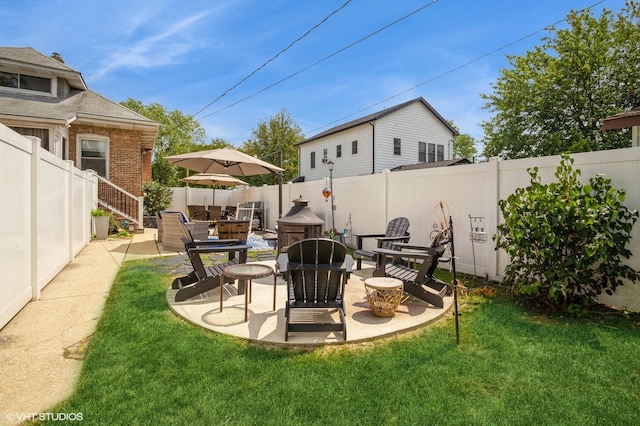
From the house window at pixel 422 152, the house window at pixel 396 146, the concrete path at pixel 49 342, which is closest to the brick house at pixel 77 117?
the concrete path at pixel 49 342

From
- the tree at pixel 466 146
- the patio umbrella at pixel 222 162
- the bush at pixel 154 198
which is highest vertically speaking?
the tree at pixel 466 146

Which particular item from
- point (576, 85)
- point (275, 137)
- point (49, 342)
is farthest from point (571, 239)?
point (275, 137)

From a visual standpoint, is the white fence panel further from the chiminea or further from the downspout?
the downspout

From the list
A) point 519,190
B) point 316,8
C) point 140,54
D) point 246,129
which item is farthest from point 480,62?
point 246,129

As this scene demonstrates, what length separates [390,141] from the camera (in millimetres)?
18828

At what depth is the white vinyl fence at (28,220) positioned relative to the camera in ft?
11.0

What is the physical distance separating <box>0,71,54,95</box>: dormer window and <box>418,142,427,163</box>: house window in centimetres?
1765

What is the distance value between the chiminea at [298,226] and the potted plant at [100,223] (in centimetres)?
644

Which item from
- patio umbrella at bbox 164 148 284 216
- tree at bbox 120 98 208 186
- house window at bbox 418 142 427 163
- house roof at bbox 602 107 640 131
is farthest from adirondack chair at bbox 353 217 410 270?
tree at bbox 120 98 208 186

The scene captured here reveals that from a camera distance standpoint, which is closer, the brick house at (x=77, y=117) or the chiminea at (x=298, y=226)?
the chiminea at (x=298, y=226)

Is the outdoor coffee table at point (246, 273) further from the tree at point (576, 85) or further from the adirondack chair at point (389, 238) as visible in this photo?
the tree at point (576, 85)

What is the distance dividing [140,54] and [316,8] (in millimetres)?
8721

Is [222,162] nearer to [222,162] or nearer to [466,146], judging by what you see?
[222,162]

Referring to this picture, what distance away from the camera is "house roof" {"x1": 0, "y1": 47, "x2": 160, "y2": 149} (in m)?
10.4
